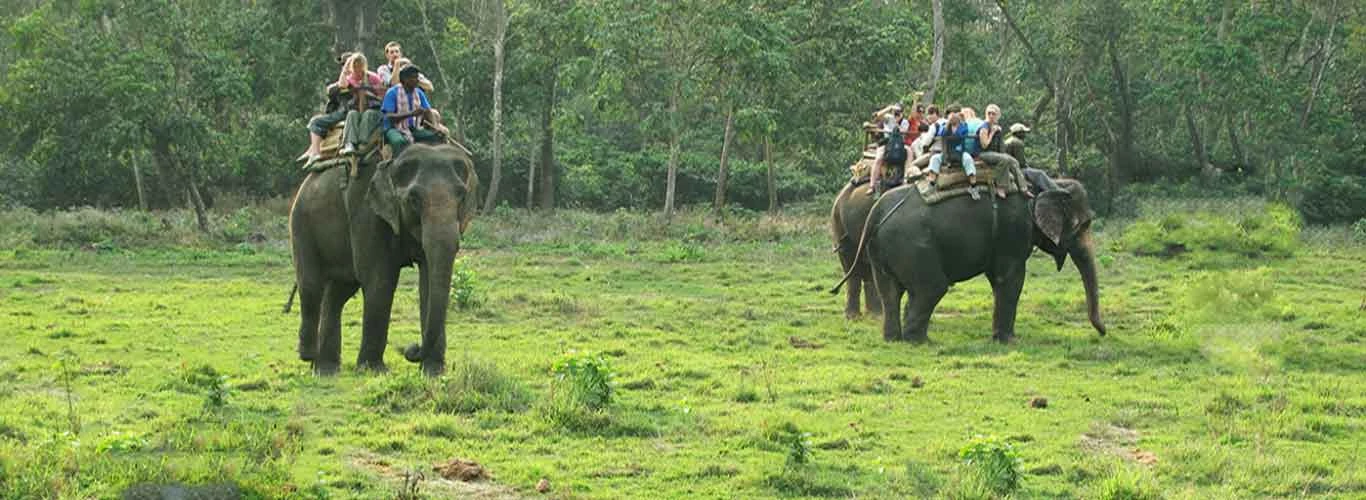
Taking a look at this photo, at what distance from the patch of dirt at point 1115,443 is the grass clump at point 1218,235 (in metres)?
12.4

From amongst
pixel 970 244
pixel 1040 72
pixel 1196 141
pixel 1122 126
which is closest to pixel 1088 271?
pixel 970 244

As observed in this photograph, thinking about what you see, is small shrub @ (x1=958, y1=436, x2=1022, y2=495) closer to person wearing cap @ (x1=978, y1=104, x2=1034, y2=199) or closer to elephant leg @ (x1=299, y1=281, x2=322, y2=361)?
elephant leg @ (x1=299, y1=281, x2=322, y2=361)

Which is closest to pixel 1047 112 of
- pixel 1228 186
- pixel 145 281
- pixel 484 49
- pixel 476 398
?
pixel 1228 186

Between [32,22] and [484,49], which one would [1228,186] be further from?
[32,22]

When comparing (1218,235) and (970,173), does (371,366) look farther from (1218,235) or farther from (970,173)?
Answer: (1218,235)

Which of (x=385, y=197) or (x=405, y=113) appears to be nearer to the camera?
(x=385, y=197)

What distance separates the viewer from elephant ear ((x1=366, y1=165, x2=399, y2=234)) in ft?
42.6

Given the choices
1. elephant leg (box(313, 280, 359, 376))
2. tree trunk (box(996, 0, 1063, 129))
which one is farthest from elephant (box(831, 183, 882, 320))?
tree trunk (box(996, 0, 1063, 129))

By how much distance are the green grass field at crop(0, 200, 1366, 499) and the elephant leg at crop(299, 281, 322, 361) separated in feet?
0.70

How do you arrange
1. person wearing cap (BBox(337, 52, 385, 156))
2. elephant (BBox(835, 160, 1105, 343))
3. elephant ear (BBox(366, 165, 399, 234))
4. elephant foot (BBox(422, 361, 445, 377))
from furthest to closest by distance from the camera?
elephant (BBox(835, 160, 1105, 343)) → person wearing cap (BBox(337, 52, 385, 156)) → elephant foot (BBox(422, 361, 445, 377)) → elephant ear (BBox(366, 165, 399, 234))

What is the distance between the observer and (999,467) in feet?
31.8

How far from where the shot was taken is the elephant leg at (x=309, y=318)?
14438 mm

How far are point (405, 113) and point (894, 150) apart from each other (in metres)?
7.30

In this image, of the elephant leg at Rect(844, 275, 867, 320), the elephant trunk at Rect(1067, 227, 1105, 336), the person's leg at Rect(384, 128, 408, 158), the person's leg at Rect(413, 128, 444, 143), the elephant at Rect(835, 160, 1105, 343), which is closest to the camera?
the person's leg at Rect(384, 128, 408, 158)
